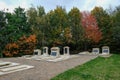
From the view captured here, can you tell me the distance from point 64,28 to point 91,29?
3.93m

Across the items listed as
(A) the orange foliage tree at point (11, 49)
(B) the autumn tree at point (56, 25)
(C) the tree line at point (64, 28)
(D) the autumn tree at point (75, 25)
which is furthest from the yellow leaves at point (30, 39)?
(D) the autumn tree at point (75, 25)

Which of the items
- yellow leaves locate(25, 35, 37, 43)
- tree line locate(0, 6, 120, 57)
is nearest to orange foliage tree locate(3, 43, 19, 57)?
tree line locate(0, 6, 120, 57)

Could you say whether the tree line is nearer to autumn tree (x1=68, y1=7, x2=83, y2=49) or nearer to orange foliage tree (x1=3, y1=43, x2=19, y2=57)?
autumn tree (x1=68, y1=7, x2=83, y2=49)

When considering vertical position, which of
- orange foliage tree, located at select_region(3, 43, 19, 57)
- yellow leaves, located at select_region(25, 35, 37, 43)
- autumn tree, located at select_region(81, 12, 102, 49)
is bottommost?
orange foliage tree, located at select_region(3, 43, 19, 57)

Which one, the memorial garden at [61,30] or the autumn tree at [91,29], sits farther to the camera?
the autumn tree at [91,29]

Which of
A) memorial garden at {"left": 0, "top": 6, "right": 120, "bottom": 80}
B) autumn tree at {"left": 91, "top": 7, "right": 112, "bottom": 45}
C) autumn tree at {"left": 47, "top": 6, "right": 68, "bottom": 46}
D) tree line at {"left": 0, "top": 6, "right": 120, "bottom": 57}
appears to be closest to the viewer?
memorial garden at {"left": 0, "top": 6, "right": 120, "bottom": 80}

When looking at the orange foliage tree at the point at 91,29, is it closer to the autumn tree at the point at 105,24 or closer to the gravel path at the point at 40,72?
the autumn tree at the point at 105,24

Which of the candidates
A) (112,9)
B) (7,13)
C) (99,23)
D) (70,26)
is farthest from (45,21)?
(112,9)

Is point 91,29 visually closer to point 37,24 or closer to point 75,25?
point 75,25

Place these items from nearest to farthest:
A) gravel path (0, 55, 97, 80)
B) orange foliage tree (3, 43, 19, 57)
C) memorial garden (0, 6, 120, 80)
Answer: gravel path (0, 55, 97, 80) → orange foliage tree (3, 43, 19, 57) → memorial garden (0, 6, 120, 80)

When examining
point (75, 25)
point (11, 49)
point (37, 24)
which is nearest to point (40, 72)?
point (11, 49)

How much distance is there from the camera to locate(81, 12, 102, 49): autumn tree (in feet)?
82.9

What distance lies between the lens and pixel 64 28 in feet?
84.4

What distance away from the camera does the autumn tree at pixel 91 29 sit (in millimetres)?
25266
